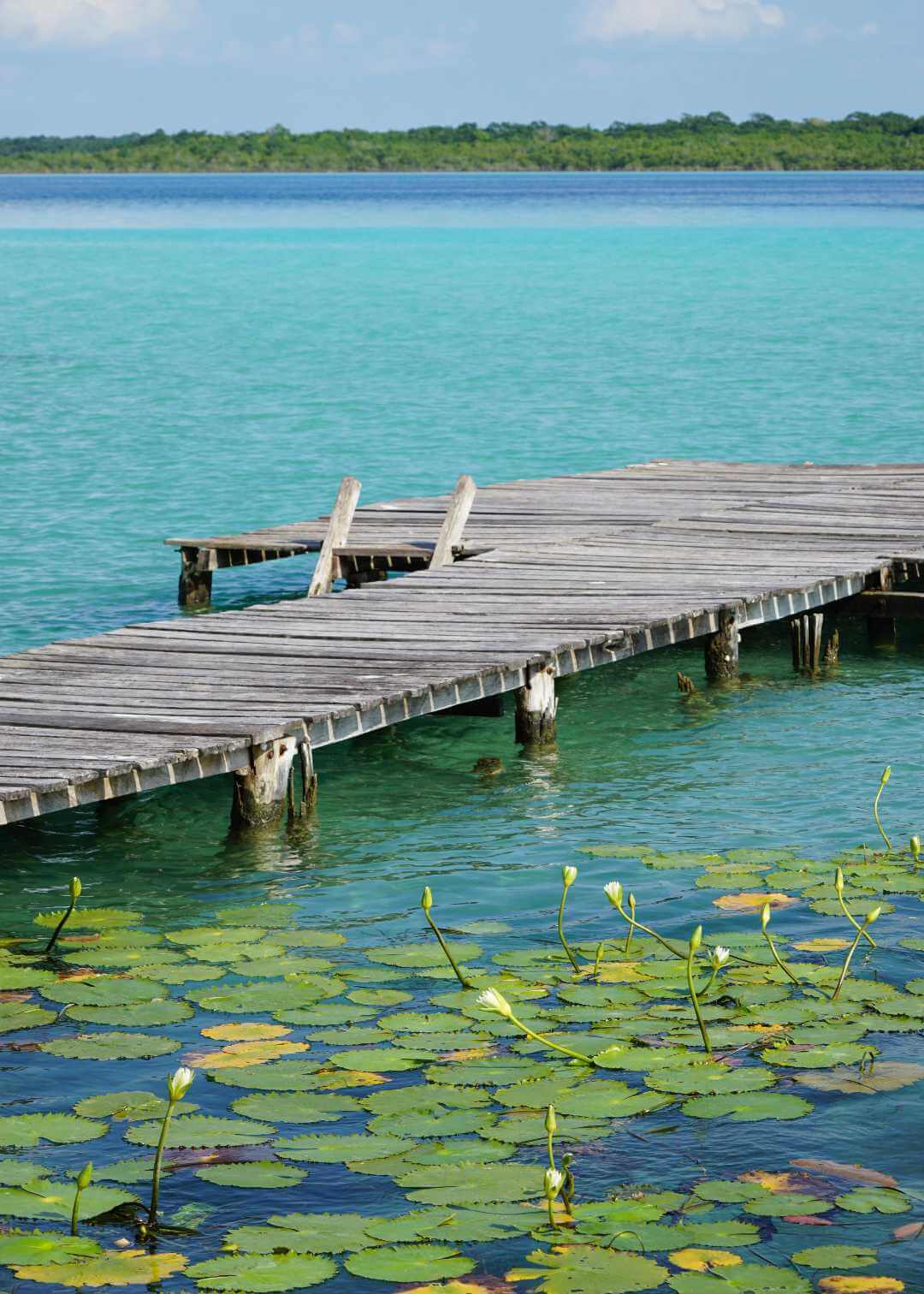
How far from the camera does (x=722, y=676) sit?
482 inches

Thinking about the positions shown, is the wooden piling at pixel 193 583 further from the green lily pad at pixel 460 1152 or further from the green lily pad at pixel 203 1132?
the green lily pad at pixel 460 1152

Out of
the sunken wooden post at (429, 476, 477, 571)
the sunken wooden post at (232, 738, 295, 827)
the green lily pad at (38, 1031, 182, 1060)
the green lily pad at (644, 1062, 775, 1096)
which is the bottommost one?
the green lily pad at (38, 1031, 182, 1060)

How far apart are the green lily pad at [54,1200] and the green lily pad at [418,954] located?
2096 mm

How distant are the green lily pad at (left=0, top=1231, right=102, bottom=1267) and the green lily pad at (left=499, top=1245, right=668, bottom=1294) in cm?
111

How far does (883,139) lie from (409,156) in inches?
1933

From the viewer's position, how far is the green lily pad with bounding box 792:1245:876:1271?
197 inches

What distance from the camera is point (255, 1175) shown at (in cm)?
545

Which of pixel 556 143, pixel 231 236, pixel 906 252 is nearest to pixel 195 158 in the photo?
pixel 556 143

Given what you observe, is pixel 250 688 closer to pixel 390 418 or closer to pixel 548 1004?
pixel 548 1004

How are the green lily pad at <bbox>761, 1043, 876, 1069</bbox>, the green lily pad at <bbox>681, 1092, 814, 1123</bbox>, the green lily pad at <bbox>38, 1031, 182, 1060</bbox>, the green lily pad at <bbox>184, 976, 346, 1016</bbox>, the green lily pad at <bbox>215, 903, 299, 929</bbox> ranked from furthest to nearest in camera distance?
the green lily pad at <bbox>215, 903, 299, 929</bbox> → the green lily pad at <bbox>184, 976, 346, 1016</bbox> → the green lily pad at <bbox>38, 1031, 182, 1060</bbox> → the green lily pad at <bbox>761, 1043, 876, 1069</bbox> → the green lily pad at <bbox>681, 1092, 814, 1123</bbox>

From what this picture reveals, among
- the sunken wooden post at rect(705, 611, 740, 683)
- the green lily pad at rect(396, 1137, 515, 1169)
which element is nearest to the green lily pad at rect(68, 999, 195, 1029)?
the green lily pad at rect(396, 1137, 515, 1169)

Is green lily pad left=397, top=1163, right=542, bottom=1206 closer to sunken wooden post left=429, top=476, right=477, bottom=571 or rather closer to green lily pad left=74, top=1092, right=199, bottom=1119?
green lily pad left=74, top=1092, right=199, bottom=1119

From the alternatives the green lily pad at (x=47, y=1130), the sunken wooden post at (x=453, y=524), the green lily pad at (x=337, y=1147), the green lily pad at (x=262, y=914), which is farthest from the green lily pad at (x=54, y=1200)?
the sunken wooden post at (x=453, y=524)

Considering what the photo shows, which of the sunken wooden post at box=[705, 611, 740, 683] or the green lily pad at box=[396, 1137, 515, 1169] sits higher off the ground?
the sunken wooden post at box=[705, 611, 740, 683]
